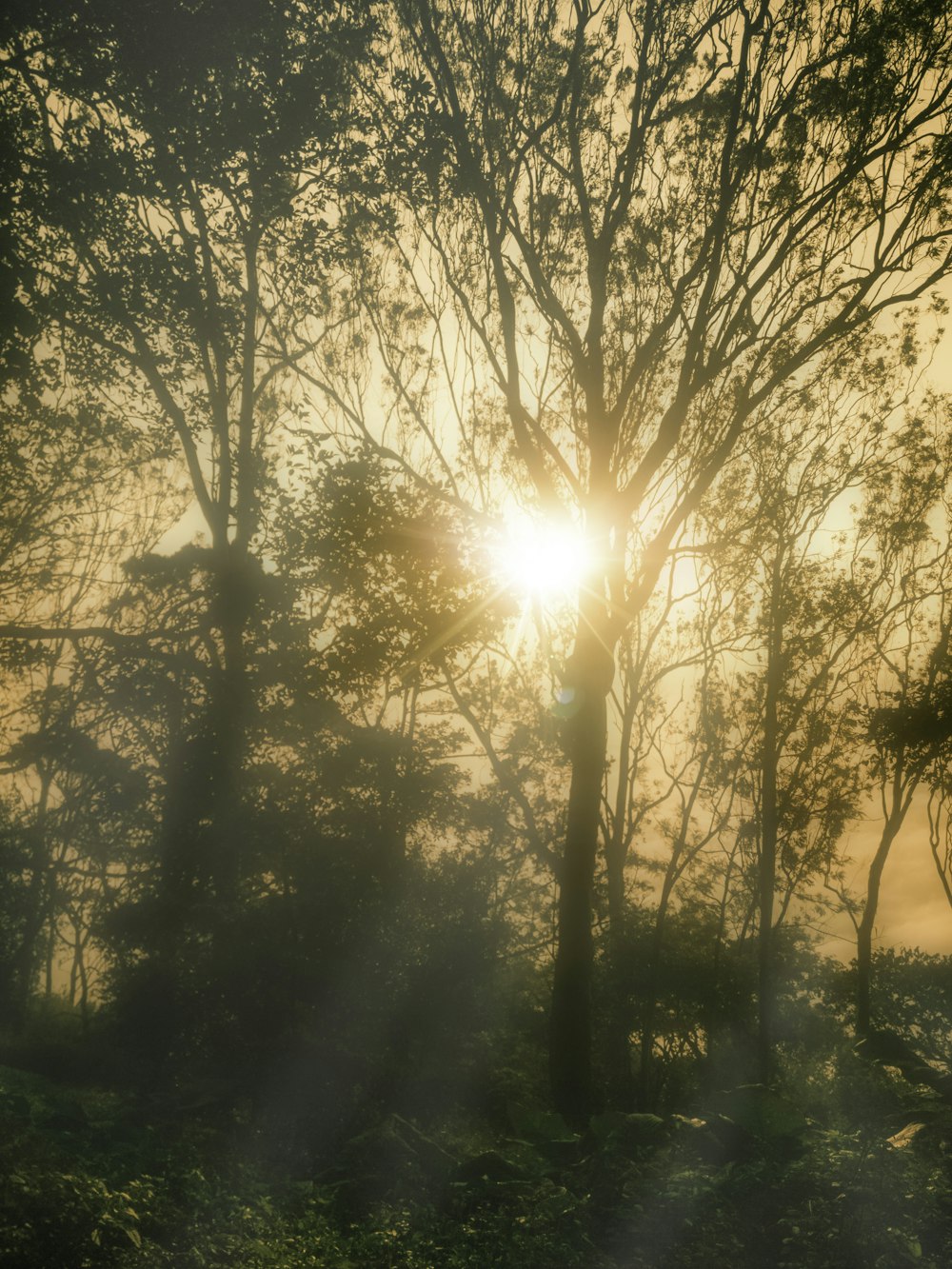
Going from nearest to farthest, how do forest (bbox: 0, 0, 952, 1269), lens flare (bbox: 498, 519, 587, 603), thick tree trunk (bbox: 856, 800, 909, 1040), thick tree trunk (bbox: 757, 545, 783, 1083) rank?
forest (bbox: 0, 0, 952, 1269) → lens flare (bbox: 498, 519, 587, 603) → thick tree trunk (bbox: 757, 545, 783, 1083) → thick tree trunk (bbox: 856, 800, 909, 1040)

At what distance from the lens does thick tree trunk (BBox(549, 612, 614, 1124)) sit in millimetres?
13164

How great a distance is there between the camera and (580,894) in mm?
13844

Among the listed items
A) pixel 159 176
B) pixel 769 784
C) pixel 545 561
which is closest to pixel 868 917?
pixel 769 784

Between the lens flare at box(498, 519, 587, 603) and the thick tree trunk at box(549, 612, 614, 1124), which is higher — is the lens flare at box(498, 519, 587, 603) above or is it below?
above

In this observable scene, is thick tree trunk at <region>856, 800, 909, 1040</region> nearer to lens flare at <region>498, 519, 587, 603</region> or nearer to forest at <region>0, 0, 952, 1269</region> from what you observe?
forest at <region>0, 0, 952, 1269</region>

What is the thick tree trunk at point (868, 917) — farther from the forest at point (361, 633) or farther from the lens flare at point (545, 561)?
the lens flare at point (545, 561)

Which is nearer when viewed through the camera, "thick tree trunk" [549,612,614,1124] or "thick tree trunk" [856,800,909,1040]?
"thick tree trunk" [549,612,614,1124]

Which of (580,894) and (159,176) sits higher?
(159,176)

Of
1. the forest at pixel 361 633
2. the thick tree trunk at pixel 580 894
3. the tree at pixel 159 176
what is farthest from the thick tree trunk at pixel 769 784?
the tree at pixel 159 176

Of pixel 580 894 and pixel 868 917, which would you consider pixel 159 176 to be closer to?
pixel 580 894

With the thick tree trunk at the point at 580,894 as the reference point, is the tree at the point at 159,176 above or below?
above

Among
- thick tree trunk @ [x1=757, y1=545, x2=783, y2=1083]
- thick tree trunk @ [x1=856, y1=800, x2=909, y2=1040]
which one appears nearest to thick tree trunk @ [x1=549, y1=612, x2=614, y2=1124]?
thick tree trunk @ [x1=757, y1=545, x2=783, y2=1083]

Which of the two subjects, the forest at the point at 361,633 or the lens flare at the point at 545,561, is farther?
the lens flare at the point at 545,561

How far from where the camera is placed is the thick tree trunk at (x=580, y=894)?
1316cm
